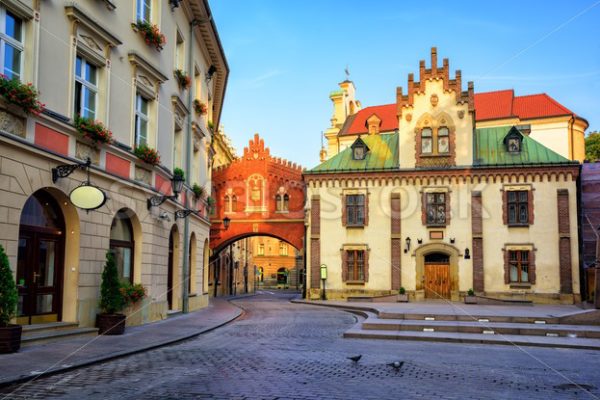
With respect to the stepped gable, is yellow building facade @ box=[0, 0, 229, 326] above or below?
below

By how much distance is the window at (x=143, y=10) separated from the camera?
17.7m

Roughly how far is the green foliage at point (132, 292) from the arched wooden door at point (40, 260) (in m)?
1.86

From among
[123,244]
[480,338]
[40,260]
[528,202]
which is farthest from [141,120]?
[528,202]

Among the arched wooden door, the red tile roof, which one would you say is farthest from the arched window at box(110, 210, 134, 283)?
the red tile roof

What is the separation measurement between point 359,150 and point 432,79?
20.3ft

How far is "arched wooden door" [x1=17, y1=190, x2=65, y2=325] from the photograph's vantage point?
12859mm

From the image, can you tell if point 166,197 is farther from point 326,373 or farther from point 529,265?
point 529,265

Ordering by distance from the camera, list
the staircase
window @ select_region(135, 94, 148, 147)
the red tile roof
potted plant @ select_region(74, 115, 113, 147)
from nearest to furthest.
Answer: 1. potted plant @ select_region(74, 115, 113, 147)
2. the staircase
3. window @ select_region(135, 94, 148, 147)
4. the red tile roof

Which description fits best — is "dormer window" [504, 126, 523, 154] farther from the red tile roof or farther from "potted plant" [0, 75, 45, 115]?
"potted plant" [0, 75, 45, 115]

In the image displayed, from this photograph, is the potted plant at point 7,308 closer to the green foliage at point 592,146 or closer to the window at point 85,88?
the window at point 85,88

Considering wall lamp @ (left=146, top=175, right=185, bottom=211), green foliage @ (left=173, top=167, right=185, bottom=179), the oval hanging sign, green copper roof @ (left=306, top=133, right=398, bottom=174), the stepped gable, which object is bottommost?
the oval hanging sign

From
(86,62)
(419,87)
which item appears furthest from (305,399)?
(419,87)

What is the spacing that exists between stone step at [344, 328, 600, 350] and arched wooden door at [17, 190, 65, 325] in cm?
776

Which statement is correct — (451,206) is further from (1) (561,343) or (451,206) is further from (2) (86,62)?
(2) (86,62)
